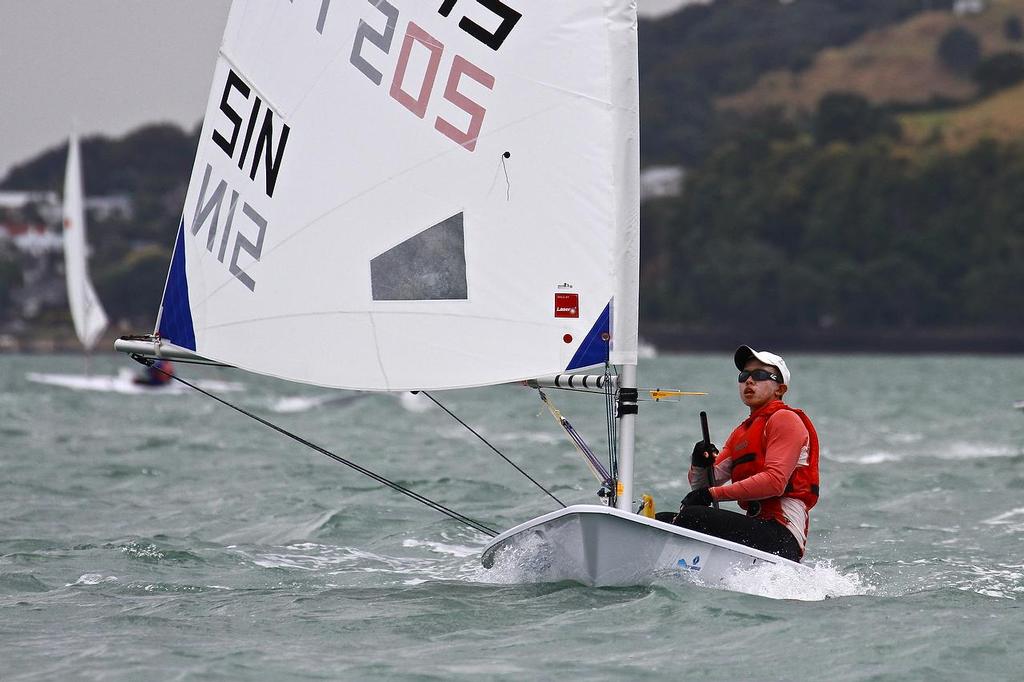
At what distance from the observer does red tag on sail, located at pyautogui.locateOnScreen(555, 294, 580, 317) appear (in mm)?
7438

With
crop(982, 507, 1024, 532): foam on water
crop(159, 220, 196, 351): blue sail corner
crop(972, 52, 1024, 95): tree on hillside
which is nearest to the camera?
crop(159, 220, 196, 351): blue sail corner

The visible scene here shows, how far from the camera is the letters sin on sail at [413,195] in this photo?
7.45 meters

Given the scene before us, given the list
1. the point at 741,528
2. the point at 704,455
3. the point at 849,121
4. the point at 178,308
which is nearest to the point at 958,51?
the point at 849,121

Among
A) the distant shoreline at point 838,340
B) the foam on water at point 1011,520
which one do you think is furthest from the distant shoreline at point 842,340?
the foam on water at point 1011,520

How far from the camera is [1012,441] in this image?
18922 mm

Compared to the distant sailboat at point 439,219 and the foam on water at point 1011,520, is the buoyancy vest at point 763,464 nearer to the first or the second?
the distant sailboat at point 439,219

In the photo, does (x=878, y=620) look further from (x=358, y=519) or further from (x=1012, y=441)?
(x=1012, y=441)

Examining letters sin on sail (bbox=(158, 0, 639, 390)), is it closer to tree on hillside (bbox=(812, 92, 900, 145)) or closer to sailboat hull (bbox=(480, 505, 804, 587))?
sailboat hull (bbox=(480, 505, 804, 587))

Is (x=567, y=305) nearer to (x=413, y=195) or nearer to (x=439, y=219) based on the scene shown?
(x=439, y=219)

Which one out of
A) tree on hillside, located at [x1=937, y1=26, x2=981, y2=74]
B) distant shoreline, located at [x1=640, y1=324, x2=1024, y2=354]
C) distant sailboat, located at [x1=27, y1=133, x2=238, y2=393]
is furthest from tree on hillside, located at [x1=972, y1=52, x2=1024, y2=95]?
distant sailboat, located at [x1=27, y1=133, x2=238, y2=393]

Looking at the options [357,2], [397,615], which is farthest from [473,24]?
[397,615]

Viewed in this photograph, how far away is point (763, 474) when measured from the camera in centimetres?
752

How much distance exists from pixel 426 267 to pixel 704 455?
157 centimetres

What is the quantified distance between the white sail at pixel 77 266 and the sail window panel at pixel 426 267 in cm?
2833
